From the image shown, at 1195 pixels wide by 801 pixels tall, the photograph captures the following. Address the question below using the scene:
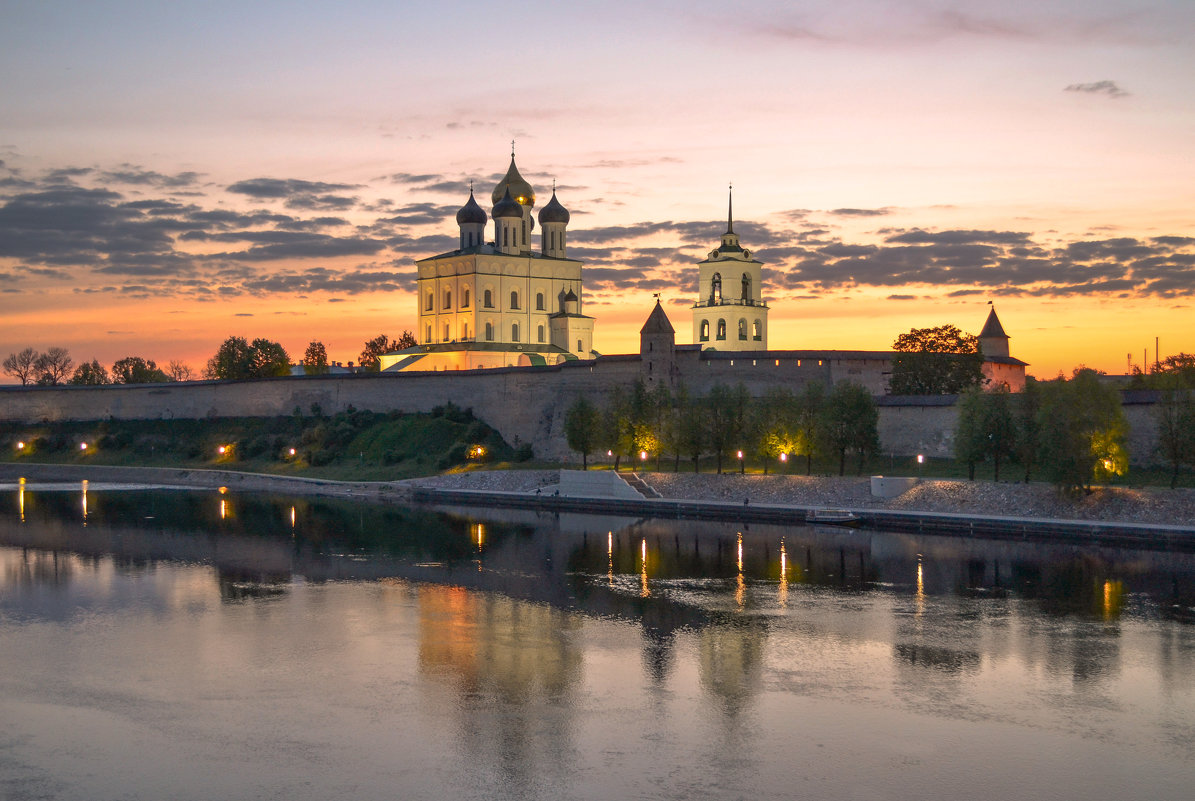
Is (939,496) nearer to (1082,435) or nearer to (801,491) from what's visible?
(1082,435)

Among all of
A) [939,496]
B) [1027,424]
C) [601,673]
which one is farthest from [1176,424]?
[601,673]

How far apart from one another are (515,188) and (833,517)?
109ft

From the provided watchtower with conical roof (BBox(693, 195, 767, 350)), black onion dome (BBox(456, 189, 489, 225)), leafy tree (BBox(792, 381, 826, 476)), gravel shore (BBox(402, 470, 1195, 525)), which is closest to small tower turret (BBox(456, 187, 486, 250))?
black onion dome (BBox(456, 189, 489, 225))

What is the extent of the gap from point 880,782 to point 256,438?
4243cm

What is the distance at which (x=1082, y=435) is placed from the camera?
27453mm

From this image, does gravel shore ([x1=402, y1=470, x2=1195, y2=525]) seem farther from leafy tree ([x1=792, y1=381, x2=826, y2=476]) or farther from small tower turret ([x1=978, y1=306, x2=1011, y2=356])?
small tower turret ([x1=978, y1=306, x2=1011, y2=356])

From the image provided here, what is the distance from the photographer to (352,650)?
1592cm

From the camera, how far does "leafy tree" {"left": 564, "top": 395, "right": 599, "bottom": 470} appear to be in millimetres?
38156

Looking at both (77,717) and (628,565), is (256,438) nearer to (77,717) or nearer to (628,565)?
(628,565)

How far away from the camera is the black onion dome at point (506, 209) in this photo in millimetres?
57594

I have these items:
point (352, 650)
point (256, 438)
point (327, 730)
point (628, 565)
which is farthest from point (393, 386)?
point (327, 730)

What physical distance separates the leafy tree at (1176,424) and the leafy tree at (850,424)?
7.04 metres

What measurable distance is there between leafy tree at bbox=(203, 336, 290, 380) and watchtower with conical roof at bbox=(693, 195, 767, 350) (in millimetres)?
28108

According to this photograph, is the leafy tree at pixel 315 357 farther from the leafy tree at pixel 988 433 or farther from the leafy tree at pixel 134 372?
the leafy tree at pixel 988 433
